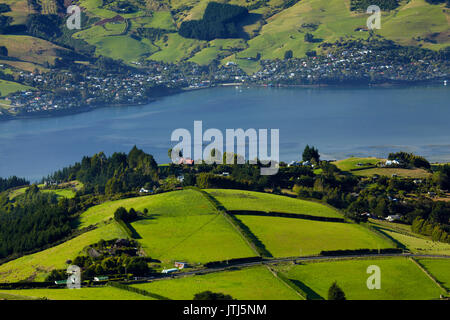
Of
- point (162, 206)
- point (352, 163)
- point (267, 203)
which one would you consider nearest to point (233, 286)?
point (162, 206)

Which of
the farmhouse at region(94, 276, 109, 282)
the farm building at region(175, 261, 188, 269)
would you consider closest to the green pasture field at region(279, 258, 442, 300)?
the farm building at region(175, 261, 188, 269)

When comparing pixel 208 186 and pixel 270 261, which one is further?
pixel 208 186

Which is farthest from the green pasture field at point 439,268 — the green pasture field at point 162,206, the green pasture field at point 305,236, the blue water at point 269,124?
the blue water at point 269,124

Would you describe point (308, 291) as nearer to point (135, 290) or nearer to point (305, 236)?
point (135, 290)

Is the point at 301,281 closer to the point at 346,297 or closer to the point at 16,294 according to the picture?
the point at 346,297

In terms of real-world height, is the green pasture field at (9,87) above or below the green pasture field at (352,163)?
above

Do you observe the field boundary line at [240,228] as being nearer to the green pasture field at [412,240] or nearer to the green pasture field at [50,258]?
the green pasture field at [50,258]
